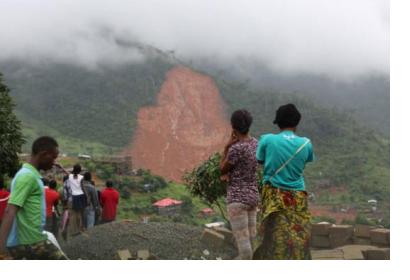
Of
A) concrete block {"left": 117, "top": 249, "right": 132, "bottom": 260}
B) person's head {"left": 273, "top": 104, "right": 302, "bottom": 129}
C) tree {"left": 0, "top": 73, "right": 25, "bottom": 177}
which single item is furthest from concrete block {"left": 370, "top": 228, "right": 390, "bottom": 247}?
tree {"left": 0, "top": 73, "right": 25, "bottom": 177}

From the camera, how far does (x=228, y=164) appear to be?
16.6 feet

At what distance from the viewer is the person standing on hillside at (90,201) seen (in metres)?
8.84

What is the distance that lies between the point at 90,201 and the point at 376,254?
13.8 ft

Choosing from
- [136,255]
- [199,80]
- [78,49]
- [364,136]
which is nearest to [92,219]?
[136,255]

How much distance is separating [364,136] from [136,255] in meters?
29.0

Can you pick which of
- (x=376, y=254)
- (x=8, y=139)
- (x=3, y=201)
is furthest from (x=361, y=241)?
(x=8, y=139)

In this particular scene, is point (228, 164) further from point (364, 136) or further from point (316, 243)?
point (364, 136)

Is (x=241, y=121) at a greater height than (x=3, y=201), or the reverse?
(x=241, y=121)

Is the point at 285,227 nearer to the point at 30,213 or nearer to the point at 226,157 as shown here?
the point at 226,157

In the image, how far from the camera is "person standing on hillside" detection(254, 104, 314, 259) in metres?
4.36

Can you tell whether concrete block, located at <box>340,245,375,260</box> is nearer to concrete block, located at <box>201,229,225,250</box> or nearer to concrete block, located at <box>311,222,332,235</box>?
concrete block, located at <box>311,222,332,235</box>

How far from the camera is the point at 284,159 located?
14.4 ft

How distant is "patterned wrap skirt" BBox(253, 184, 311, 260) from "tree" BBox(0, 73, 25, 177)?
28.0 ft

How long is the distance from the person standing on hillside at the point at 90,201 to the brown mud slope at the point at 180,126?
2355cm
